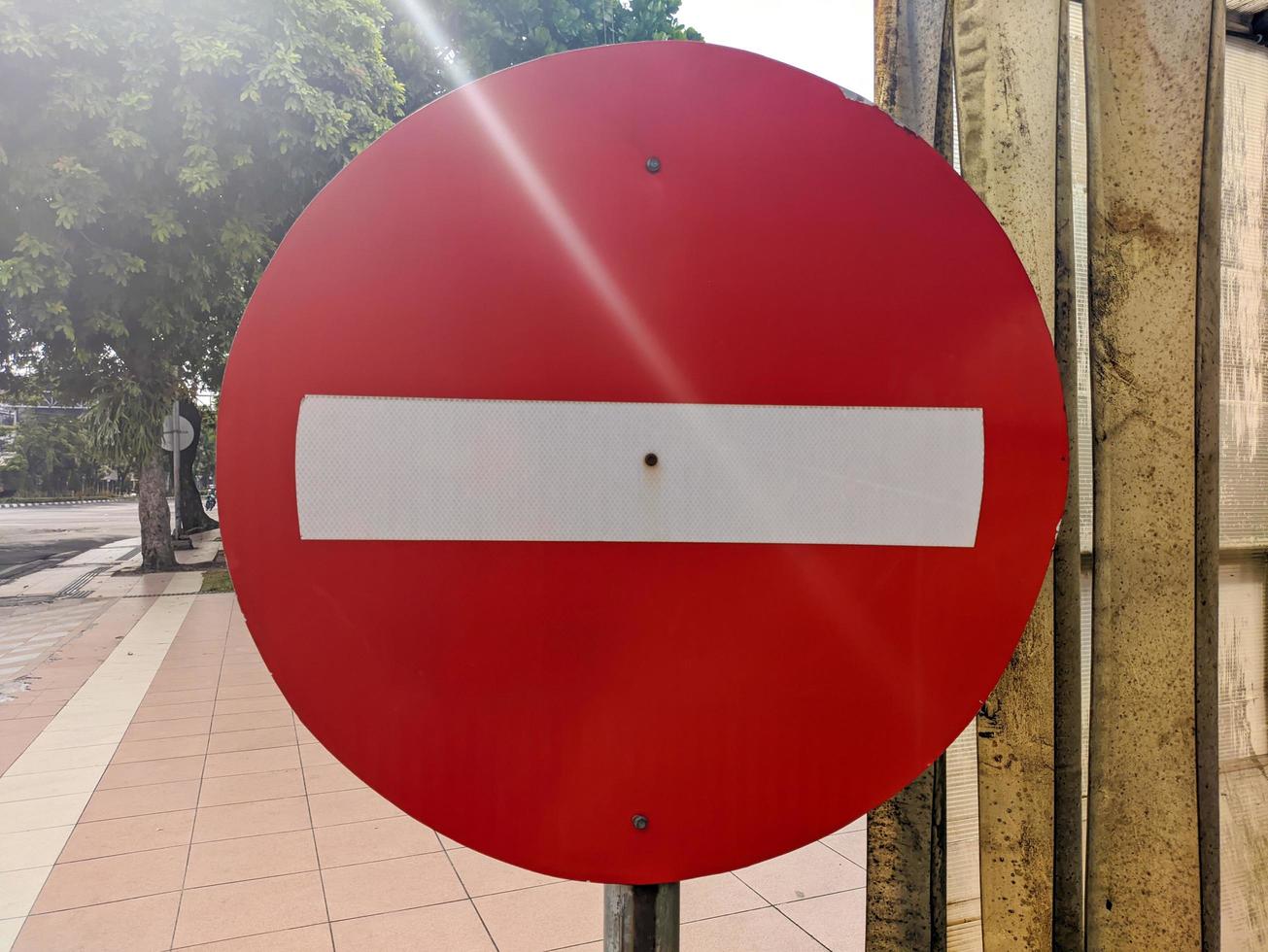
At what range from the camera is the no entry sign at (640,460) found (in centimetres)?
76

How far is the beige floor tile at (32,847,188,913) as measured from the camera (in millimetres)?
3109

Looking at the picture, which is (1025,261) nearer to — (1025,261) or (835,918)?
(1025,261)

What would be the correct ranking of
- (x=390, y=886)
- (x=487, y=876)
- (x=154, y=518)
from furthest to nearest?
(x=154, y=518)
(x=487, y=876)
(x=390, y=886)

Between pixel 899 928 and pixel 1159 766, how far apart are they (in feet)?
1.69

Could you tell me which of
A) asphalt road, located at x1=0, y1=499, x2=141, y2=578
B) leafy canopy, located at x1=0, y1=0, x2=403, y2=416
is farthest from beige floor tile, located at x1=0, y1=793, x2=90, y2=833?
asphalt road, located at x1=0, y1=499, x2=141, y2=578

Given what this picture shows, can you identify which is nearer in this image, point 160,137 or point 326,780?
point 326,780

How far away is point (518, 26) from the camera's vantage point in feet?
34.5

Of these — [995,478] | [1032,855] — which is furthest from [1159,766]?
[995,478]

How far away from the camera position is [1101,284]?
1472 millimetres

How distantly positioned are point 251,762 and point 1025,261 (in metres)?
4.67

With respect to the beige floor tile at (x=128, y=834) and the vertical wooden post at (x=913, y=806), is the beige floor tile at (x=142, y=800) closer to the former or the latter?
the beige floor tile at (x=128, y=834)

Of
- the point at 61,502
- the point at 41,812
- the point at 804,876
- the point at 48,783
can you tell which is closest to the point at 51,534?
the point at 48,783

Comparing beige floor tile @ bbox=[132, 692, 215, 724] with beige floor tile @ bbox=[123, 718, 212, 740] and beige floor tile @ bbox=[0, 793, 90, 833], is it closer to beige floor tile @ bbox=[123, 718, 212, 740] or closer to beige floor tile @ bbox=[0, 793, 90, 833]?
beige floor tile @ bbox=[123, 718, 212, 740]

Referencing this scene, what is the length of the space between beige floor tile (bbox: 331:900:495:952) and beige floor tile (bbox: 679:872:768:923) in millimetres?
709
